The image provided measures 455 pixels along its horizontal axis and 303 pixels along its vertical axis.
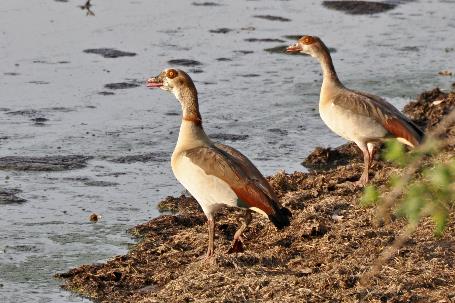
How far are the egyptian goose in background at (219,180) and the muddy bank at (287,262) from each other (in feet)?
1.20

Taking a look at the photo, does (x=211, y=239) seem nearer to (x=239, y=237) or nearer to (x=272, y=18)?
(x=239, y=237)

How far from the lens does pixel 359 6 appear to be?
2142 cm

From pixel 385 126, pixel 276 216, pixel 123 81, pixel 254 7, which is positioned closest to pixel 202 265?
pixel 276 216

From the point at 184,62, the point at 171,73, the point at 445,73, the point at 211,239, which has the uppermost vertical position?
the point at 171,73

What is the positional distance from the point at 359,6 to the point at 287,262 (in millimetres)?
13893

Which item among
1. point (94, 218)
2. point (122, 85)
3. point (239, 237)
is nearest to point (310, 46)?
point (94, 218)

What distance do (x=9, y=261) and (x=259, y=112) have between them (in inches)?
244

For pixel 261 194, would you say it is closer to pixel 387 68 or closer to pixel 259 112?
pixel 259 112

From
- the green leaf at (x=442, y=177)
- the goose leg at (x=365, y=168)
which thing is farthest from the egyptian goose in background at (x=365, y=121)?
the green leaf at (x=442, y=177)

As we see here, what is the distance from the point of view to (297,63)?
17.3 meters

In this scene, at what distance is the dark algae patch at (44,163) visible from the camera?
1152cm

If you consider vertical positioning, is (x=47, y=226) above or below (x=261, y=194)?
below

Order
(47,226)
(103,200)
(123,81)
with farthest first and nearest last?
1. (123,81)
2. (103,200)
3. (47,226)

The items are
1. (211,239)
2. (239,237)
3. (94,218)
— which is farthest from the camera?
(94,218)
